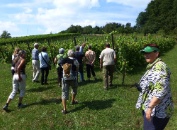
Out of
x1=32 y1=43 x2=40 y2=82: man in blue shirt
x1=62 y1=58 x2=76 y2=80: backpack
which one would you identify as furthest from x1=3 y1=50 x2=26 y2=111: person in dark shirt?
x1=32 y1=43 x2=40 y2=82: man in blue shirt

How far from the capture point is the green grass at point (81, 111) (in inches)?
319

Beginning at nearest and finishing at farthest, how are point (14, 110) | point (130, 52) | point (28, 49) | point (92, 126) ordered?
1. point (92, 126)
2. point (14, 110)
3. point (130, 52)
4. point (28, 49)

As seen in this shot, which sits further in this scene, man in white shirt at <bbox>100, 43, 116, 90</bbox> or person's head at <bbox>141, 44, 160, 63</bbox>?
man in white shirt at <bbox>100, 43, 116, 90</bbox>

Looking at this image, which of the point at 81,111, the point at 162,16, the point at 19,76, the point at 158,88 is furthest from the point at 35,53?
the point at 162,16

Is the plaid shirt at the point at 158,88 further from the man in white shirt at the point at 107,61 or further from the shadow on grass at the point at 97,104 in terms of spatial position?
the man in white shirt at the point at 107,61

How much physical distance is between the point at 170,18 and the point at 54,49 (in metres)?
74.1

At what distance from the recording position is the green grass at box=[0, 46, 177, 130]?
8.11 meters

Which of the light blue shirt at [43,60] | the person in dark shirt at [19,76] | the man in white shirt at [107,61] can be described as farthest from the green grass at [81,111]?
the light blue shirt at [43,60]

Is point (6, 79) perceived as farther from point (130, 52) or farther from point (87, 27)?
point (87, 27)

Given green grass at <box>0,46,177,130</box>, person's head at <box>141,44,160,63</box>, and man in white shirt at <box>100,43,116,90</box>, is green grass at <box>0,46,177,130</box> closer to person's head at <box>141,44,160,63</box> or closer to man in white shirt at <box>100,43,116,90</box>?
man in white shirt at <box>100,43,116,90</box>

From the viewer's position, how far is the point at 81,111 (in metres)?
9.08

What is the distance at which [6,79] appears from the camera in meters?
15.5

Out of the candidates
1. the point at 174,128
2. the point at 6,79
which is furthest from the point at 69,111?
the point at 6,79

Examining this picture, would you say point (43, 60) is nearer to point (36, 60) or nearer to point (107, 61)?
point (36, 60)
